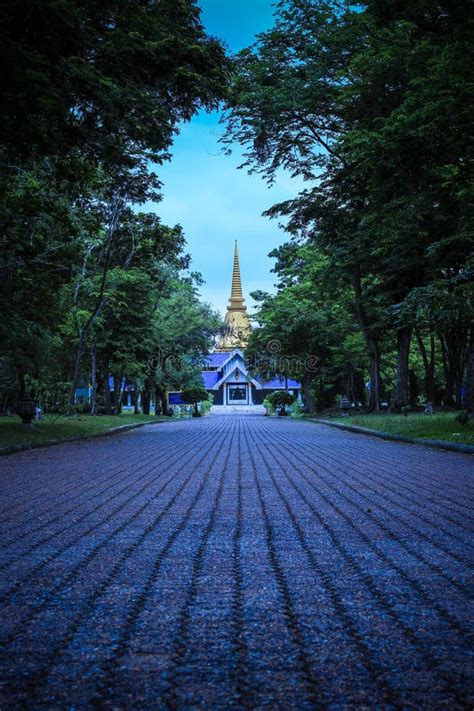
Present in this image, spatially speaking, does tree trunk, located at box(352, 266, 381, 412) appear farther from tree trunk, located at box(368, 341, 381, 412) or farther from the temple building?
the temple building

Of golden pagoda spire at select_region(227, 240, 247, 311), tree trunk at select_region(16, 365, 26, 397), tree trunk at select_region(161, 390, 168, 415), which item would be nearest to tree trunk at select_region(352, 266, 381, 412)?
tree trunk at select_region(16, 365, 26, 397)

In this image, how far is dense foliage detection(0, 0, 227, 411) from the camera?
821 centimetres

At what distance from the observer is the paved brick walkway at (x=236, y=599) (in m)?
1.95

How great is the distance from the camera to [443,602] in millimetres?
2758

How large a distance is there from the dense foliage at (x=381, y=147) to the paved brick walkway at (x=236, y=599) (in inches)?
289

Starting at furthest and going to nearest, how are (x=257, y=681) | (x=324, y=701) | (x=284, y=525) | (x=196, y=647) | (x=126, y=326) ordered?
(x=126, y=326) → (x=284, y=525) → (x=196, y=647) → (x=257, y=681) → (x=324, y=701)

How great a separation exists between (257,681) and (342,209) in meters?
22.4

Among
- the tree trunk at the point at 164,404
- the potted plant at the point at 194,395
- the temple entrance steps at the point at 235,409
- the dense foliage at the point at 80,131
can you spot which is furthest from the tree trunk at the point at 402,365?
the temple entrance steps at the point at 235,409

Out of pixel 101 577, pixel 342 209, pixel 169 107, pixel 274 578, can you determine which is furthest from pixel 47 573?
pixel 342 209

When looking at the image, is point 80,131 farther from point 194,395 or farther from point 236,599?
point 194,395

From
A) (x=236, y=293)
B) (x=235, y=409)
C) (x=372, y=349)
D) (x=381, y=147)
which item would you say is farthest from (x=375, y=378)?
(x=236, y=293)

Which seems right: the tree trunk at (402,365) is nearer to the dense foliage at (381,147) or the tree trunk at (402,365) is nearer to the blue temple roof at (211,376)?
the dense foliage at (381,147)

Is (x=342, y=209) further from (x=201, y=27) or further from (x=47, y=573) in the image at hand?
(x=47, y=573)

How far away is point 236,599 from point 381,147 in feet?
39.0
